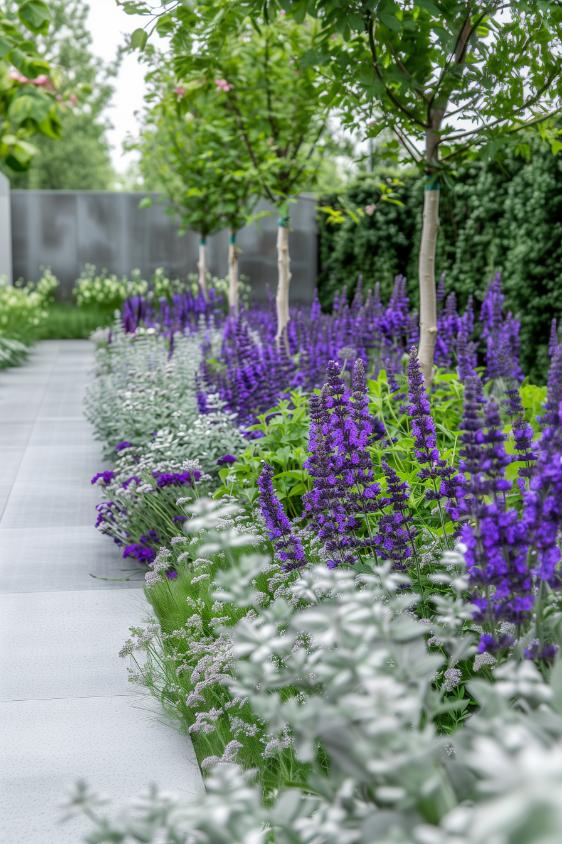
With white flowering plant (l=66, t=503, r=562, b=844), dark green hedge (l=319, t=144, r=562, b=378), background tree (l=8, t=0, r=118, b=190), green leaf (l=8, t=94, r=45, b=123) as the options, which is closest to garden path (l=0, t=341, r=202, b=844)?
white flowering plant (l=66, t=503, r=562, b=844)

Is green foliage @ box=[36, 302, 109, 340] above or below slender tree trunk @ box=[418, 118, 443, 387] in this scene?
below

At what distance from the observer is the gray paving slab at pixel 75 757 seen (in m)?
2.32

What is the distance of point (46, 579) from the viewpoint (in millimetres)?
4230

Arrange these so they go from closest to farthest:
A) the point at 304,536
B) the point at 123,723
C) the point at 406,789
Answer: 1. the point at 406,789
2. the point at 123,723
3. the point at 304,536

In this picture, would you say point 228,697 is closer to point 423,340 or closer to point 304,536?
point 304,536

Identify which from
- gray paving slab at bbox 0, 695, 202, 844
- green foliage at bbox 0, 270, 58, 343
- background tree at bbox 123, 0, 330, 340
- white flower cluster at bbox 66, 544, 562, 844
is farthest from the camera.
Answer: green foliage at bbox 0, 270, 58, 343

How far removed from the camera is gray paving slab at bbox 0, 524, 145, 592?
4.19 m

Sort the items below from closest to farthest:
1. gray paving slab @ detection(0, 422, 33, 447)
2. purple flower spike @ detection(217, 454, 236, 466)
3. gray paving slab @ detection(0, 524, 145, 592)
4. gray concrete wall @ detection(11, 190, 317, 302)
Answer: gray paving slab @ detection(0, 524, 145, 592)
purple flower spike @ detection(217, 454, 236, 466)
gray paving slab @ detection(0, 422, 33, 447)
gray concrete wall @ detection(11, 190, 317, 302)

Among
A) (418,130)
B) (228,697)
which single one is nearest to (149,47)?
(418,130)

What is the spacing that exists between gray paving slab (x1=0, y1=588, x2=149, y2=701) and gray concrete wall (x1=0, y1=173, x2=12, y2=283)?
13323mm

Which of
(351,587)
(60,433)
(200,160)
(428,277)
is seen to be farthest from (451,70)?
(200,160)

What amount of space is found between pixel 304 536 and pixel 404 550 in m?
0.71

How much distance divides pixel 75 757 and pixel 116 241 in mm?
15510

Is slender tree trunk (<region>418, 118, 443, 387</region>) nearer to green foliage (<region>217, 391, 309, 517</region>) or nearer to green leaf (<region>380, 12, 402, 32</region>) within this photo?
green foliage (<region>217, 391, 309, 517</region>)
